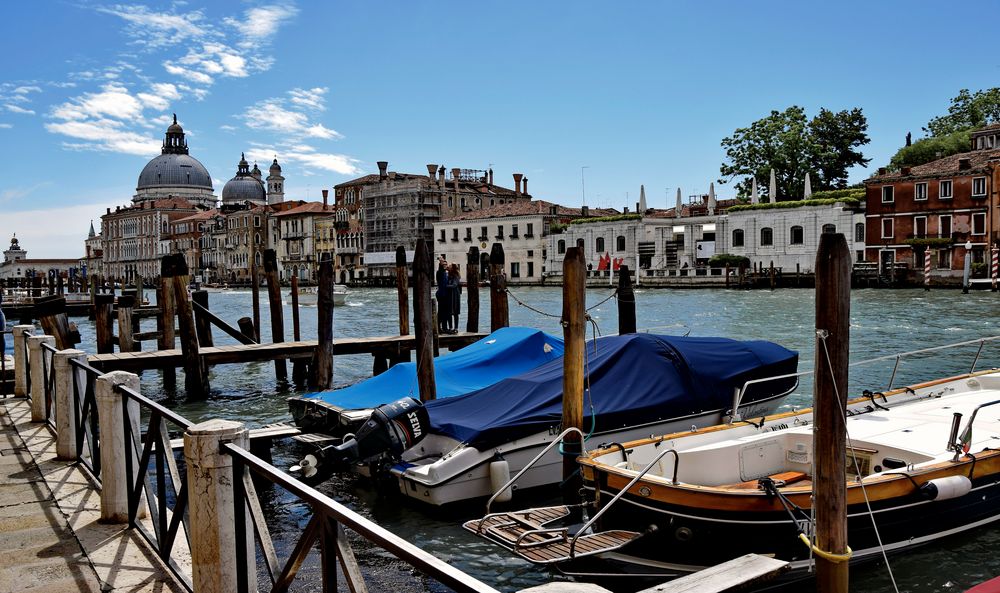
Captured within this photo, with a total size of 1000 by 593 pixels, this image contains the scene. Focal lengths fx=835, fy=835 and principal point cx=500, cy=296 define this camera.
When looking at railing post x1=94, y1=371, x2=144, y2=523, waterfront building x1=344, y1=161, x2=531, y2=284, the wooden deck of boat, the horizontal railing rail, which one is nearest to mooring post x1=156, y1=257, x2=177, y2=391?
the wooden deck of boat

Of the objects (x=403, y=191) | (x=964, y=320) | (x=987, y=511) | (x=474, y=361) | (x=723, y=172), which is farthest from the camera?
(x=403, y=191)

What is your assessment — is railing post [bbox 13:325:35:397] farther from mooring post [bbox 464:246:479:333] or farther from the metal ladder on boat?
mooring post [bbox 464:246:479:333]

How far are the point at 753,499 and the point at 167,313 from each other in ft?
44.9

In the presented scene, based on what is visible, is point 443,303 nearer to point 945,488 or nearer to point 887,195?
point 945,488

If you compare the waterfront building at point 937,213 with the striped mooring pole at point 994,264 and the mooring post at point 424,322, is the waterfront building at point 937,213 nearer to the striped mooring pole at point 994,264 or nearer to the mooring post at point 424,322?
the striped mooring pole at point 994,264

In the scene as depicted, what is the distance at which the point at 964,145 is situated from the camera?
60.4 m

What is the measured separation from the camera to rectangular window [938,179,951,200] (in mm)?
47344

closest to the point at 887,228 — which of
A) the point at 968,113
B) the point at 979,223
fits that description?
the point at 979,223

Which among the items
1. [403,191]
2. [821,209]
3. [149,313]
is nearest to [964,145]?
[821,209]

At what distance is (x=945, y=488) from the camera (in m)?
7.04

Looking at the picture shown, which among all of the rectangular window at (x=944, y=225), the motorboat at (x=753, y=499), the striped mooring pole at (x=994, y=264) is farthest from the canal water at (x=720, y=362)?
the rectangular window at (x=944, y=225)

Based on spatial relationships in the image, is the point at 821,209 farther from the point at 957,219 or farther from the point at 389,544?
the point at 389,544

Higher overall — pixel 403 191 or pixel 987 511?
pixel 403 191

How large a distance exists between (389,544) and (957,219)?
52.1 m
